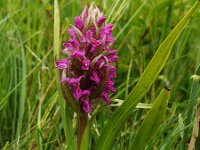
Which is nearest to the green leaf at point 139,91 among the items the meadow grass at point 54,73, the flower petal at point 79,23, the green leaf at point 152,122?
the green leaf at point 152,122

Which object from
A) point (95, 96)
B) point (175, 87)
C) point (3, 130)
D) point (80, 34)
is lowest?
point (3, 130)

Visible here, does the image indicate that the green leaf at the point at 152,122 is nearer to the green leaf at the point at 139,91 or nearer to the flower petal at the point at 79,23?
the green leaf at the point at 139,91

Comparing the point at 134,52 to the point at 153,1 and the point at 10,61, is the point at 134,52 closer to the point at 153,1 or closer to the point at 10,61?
the point at 153,1

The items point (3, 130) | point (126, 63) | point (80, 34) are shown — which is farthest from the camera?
point (126, 63)

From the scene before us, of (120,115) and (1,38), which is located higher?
(1,38)

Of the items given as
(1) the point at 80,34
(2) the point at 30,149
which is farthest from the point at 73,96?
(2) the point at 30,149

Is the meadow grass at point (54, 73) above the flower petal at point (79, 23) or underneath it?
underneath
